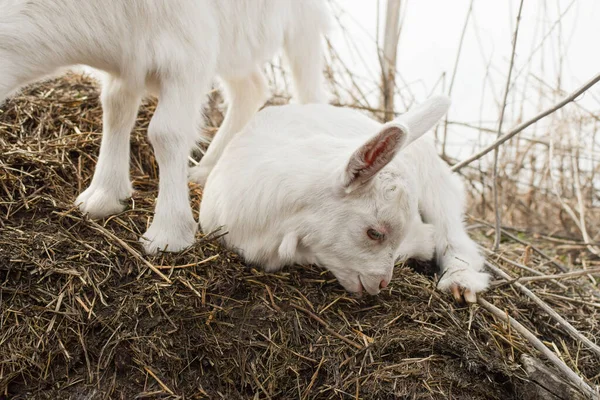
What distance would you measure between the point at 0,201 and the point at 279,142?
130 centimetres

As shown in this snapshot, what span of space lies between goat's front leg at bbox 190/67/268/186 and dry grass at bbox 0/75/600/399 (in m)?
0.76

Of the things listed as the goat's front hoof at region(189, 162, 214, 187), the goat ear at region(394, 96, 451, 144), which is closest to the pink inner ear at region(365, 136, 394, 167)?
the goat ear at region(394, 96, 451, 144)

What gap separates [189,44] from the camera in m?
3.04

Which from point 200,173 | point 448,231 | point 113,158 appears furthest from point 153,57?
point 448,231

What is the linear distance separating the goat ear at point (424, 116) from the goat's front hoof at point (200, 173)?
1.45m

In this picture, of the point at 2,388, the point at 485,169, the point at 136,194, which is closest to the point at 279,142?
the point at 136,194

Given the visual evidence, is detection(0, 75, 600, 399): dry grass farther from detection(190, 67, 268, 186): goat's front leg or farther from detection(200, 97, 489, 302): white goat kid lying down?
detection(190, 67, 268, 186): goat's front leg

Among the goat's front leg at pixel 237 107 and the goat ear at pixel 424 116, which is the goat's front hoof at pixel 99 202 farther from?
the goat ear at pixel 424 116

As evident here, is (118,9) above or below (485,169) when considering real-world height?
above

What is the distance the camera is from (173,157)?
3100 mm

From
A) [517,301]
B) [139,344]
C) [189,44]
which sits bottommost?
[517,301]

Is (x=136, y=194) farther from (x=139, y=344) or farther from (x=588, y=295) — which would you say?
(x=588, y=295)

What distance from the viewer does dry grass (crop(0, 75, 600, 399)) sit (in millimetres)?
2668

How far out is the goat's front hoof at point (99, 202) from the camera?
3.26 metres
